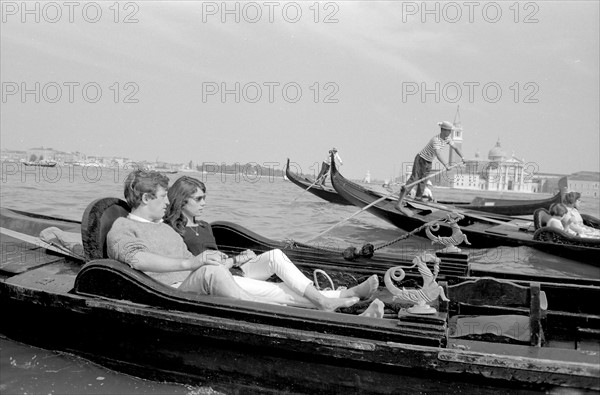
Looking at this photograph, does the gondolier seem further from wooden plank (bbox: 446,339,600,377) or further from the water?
wooden plank (bbox: 446,339,600,377)

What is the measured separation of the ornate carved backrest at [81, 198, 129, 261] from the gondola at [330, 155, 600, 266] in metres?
1.82

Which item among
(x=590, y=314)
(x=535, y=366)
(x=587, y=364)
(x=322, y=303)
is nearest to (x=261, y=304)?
(x=322, y=303)

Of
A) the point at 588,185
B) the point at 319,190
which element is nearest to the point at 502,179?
the point at 588,185

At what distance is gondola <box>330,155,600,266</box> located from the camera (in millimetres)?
5395

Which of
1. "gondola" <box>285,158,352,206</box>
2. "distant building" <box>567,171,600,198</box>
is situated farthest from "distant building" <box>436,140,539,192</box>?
"gondola" <box>285,158,352,206</box>

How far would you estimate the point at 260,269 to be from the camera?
2.78m

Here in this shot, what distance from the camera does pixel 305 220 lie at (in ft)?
40.7

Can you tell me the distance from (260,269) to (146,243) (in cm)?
54

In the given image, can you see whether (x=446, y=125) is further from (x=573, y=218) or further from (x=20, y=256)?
(x=20, y=256)

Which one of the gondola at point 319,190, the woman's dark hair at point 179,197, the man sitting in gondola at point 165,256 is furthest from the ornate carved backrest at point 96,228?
the gondola at point 319,190

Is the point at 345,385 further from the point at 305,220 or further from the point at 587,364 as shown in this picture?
the point at 305,220

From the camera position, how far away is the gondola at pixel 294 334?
2.01 metres

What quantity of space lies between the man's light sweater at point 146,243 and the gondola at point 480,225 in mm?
1508

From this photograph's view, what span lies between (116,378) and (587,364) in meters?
1.95
